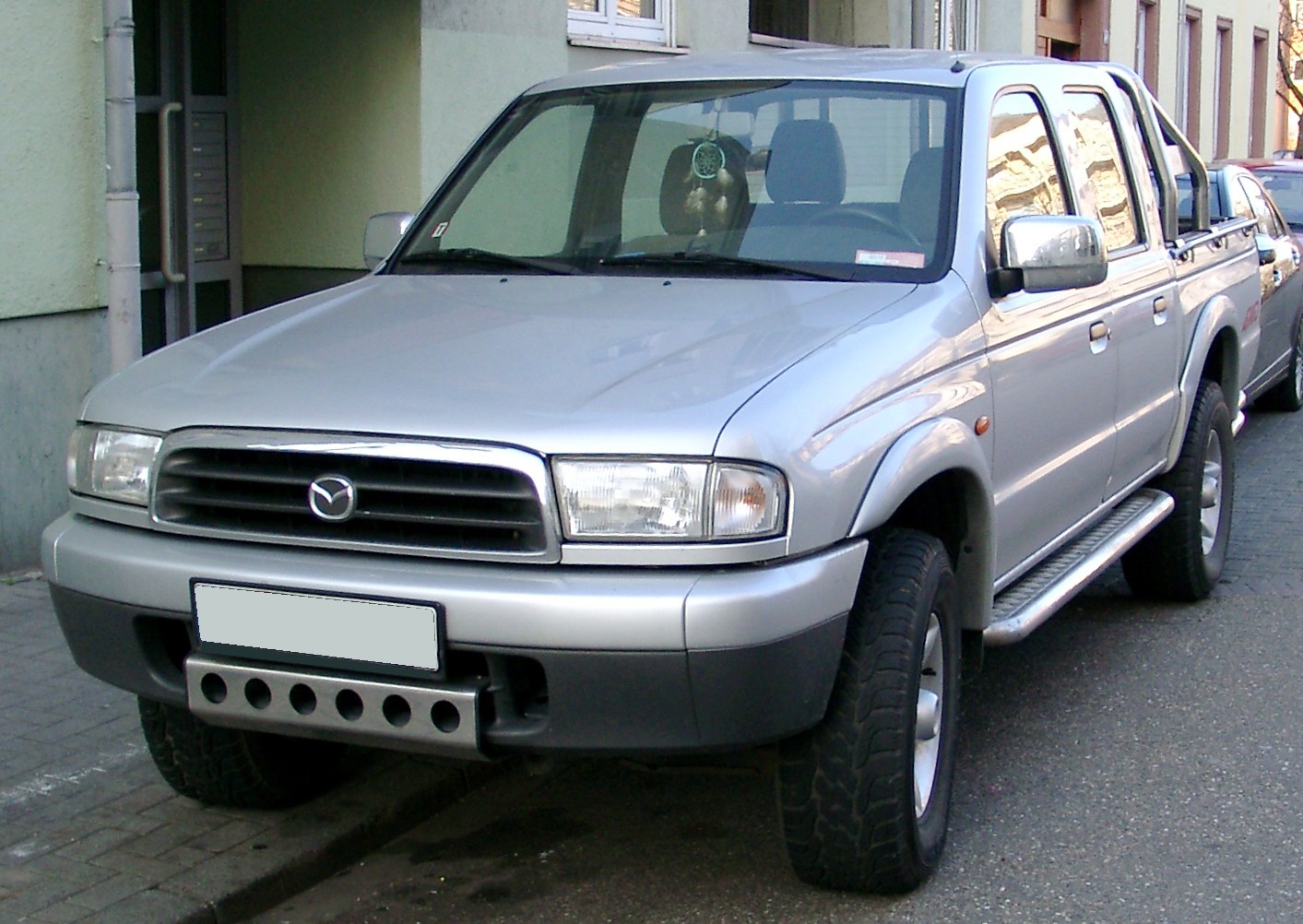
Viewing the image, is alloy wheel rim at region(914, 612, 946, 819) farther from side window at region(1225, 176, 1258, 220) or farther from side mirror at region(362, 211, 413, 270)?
side window at region(1225, 176, 1258, 220)

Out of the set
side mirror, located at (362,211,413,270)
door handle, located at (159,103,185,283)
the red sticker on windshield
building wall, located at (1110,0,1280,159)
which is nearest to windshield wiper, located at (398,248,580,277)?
side mirror, located at (362,211,413,270)

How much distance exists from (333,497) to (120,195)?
3.76 metres

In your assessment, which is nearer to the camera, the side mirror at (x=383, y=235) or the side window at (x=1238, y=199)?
the side mirror at (x=383, y=235)

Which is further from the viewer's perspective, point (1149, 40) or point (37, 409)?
point (1149, 40)

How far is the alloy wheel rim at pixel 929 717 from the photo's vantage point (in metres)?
3.91

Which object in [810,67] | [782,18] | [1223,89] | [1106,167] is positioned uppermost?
[1223,89]

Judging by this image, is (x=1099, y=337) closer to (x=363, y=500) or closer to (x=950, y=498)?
(x=950, y=498)

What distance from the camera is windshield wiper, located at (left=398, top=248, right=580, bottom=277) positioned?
4.57 metres

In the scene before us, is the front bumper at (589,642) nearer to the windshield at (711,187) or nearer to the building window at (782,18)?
the windshield at (711,187)

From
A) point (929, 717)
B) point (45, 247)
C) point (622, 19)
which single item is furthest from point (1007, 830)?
point (622, 19)

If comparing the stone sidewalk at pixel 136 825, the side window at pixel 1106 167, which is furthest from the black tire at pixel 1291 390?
the stone sidewalk at pixel 136 825

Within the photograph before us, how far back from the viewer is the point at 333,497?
3.45 metres

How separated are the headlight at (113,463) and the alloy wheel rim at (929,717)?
1.70 m

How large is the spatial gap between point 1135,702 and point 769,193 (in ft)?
6.67
